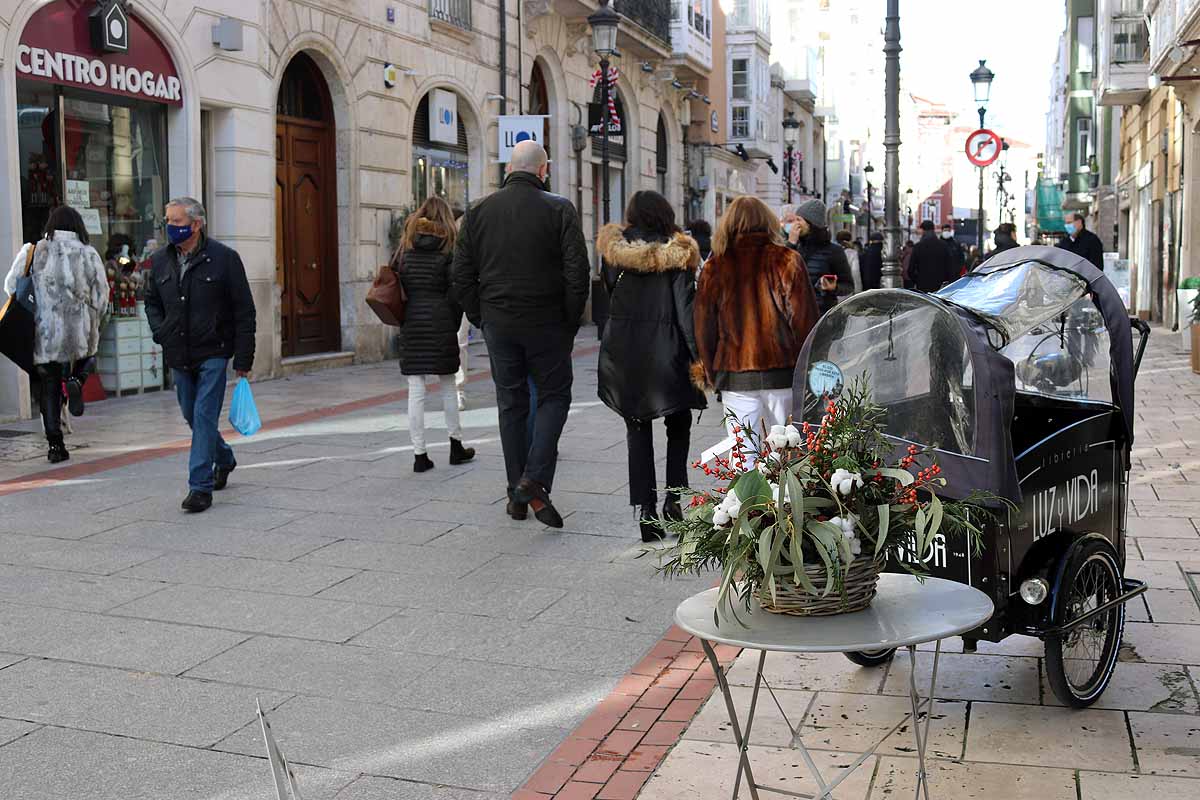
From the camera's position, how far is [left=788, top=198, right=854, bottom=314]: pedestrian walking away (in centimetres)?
1091

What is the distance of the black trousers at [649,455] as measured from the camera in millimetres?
7406

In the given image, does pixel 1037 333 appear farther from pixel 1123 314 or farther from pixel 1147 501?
pixel 1147 501

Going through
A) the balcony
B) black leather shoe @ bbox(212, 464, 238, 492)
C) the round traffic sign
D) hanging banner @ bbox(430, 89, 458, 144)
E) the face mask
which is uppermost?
the balcony

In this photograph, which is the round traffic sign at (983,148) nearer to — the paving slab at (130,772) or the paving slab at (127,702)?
the paving slab at (127,702)

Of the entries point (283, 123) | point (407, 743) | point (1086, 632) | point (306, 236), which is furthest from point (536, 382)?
point (306, 236)

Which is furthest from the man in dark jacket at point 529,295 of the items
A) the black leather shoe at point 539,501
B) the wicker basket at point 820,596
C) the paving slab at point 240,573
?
the wicker basket at point 820,596

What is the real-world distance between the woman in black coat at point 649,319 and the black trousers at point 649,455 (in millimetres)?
24

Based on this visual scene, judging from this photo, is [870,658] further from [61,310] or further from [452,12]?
[452,12]

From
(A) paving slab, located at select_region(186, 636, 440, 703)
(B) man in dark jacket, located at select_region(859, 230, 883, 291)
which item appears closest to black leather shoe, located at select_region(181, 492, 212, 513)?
(A) paving slab, located at select_region(186, 636, 440, 703)

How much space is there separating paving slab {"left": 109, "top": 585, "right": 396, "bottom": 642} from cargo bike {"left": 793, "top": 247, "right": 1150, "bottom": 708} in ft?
7.01

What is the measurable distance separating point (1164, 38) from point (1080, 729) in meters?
19.6

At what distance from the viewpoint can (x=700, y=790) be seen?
401 centimetres

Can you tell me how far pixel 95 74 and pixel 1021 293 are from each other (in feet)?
36.5

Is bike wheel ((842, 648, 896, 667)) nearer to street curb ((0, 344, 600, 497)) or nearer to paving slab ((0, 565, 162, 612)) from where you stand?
paving slab ((0, 565, 162, 612))
